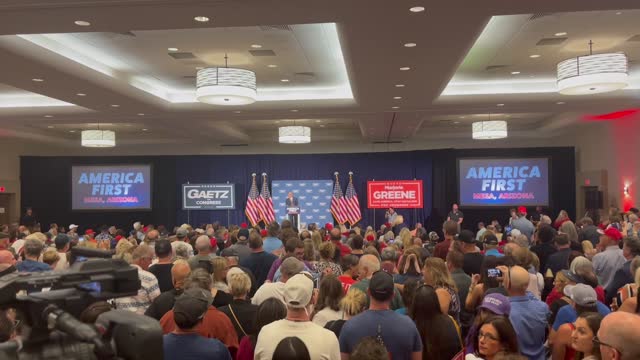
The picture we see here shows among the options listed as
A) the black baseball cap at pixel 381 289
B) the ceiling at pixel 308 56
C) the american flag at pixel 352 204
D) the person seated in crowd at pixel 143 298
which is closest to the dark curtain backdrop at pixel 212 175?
the american flag at pixel 352 204

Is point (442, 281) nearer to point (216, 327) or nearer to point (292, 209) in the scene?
point (216, 327)

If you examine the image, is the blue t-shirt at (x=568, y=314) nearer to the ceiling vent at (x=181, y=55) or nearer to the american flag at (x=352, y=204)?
the ceiling vent at (x=181, y=55)

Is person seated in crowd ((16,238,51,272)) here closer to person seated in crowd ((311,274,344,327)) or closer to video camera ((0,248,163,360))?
person seated in crowd ((311,274,344,327))

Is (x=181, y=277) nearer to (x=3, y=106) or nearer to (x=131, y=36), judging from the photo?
(x=131, y=36)

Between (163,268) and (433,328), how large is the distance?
280cm

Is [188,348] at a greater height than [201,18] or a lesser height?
lesser

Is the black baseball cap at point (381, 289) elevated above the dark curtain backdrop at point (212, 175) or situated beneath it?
situated beneath

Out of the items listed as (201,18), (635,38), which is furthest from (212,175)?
(201,18)

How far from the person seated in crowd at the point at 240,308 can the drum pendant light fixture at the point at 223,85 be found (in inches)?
175

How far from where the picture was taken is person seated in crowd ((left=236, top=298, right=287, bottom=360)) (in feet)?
10.2

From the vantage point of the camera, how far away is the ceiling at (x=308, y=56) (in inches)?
197

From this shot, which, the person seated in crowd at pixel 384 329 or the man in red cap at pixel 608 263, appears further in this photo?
the man in red cap at pixel 608 263

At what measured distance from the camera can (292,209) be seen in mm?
16531

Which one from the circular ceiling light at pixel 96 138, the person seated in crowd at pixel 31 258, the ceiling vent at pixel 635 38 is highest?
the ceiling vent at pixel 635 38
